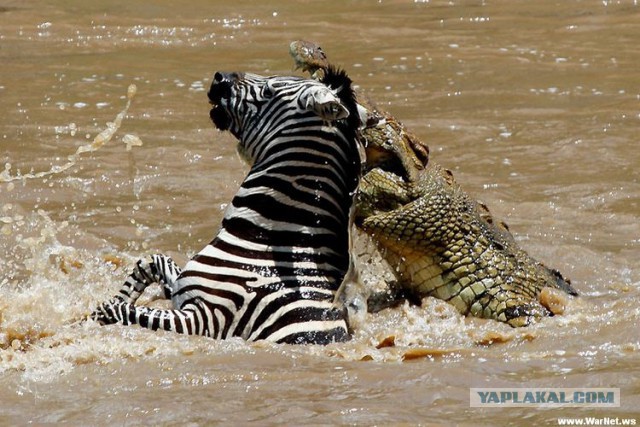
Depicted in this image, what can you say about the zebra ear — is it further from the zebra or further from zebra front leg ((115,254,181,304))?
zebra front leg ((115,254,181,304))

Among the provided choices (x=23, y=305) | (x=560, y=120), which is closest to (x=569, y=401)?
(x=23, y=305)

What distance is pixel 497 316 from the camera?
5.78 metres

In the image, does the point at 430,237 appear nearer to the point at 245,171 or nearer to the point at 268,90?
the point at 268,90

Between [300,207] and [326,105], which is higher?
[326,105]

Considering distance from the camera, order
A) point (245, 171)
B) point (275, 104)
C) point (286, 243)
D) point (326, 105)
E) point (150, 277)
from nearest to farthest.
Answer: point (326, 105), point (286, 243), point (275, 104), point (150, 277), point (245, 171)

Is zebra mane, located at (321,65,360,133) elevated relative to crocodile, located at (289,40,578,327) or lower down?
elevated

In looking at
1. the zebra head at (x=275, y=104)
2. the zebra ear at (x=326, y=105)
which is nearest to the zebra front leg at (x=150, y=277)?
the zebra head at (x=275, y=104)

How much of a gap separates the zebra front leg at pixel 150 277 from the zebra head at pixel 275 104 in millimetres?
694

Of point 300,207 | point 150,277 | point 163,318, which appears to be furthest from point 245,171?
point 163,318

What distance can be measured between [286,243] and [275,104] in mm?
663

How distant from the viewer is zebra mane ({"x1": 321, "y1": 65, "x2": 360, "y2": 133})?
516cm

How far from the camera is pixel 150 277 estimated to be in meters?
5.71

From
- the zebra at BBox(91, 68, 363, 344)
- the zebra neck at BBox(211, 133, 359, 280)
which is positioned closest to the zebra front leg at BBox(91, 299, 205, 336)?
the zebra at BBox(91, 68, 363, 344)

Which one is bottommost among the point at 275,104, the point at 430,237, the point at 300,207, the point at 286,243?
the point at 430,237
